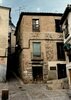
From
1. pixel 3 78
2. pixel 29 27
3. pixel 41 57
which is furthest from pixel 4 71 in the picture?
pixel 29 27

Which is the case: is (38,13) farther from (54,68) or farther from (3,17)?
(54,68)

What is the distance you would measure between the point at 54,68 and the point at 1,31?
7.32 m

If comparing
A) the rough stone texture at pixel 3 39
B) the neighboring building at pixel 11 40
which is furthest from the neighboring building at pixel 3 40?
the neighboring building at pixel 11 40

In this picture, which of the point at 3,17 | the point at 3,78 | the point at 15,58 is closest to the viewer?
the point at 3,78

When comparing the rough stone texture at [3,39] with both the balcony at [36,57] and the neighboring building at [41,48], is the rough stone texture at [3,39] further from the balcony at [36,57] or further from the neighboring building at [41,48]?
the balcony at [36,57]

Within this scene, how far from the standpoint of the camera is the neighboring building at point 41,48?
2094 centimetres

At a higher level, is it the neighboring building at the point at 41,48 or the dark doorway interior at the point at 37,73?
the neighboring building at the point at 41,48

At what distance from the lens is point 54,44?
21766 mm

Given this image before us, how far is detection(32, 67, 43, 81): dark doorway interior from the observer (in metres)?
20.8

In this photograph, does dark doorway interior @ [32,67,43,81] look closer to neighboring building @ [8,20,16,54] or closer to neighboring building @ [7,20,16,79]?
neighboring building @ [7,20,16,79]

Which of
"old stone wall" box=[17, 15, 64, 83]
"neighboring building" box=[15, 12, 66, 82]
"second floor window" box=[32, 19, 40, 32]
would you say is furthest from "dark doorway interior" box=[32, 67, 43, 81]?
"second floor window" box=[32, 19, 40, 32]

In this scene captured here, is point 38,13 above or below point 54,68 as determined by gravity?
above

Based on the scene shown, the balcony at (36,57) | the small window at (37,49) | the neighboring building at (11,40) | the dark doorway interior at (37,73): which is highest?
the neighboring building at (11,40)

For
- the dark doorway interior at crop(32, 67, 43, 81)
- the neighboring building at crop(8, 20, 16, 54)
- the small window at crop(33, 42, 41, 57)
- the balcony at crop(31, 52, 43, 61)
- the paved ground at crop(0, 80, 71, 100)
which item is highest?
the neighboring building at crop(8, 20, 16, 54)
